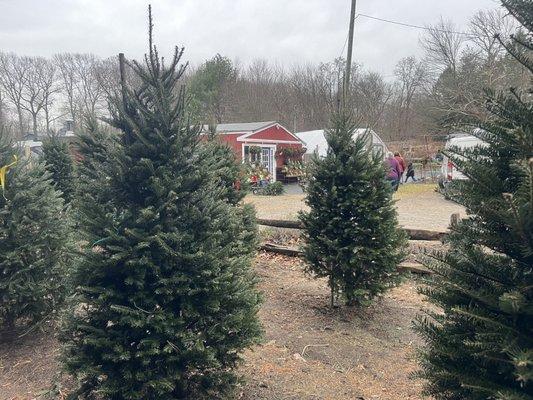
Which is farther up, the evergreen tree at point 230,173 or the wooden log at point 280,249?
the evergreen tree at point 230,173

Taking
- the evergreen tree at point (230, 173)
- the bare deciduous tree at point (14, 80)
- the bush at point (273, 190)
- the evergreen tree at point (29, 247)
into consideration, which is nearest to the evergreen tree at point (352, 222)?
the evergreen tree at point (230, 173)

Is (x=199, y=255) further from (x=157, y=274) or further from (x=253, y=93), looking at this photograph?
(x=253, y=93)

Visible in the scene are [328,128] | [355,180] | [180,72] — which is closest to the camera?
[180,72]

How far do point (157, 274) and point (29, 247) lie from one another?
2196 mm

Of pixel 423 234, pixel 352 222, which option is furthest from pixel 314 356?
pixel 423 234

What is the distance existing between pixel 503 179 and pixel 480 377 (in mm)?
805

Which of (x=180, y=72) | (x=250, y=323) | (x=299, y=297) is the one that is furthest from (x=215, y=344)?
(x=299, y=297)

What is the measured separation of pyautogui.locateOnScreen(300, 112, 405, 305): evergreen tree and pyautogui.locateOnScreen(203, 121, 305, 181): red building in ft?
61.6

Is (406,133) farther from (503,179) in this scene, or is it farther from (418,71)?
(503,179)

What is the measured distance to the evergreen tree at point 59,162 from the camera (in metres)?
11.1

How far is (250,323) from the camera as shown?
2.97 metres

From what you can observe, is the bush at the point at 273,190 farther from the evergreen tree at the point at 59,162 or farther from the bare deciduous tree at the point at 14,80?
the bare deciduous tree at the point at 14,80

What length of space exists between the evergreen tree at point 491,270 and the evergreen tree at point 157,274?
1369 millimetres

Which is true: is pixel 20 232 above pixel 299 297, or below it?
above
